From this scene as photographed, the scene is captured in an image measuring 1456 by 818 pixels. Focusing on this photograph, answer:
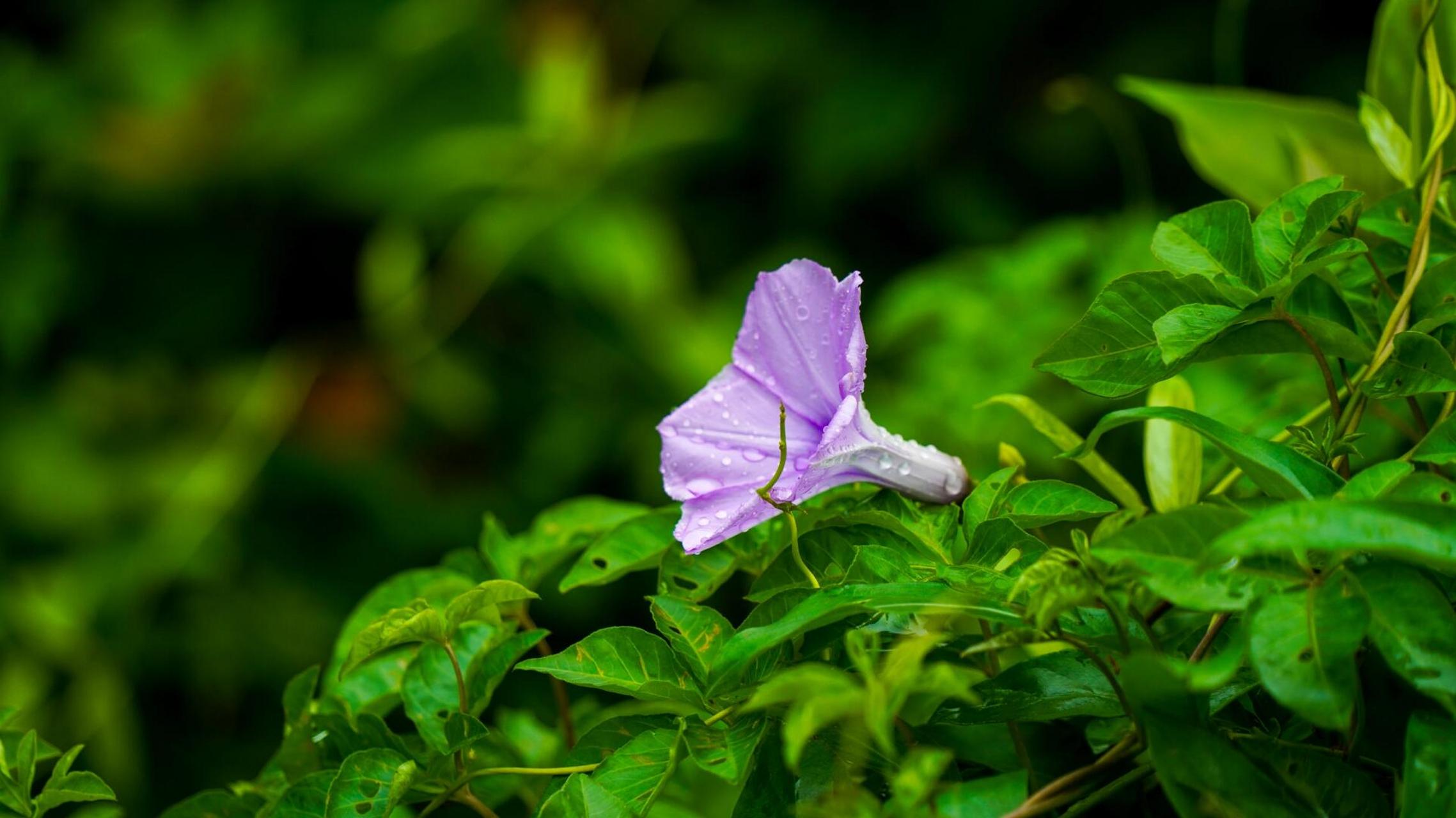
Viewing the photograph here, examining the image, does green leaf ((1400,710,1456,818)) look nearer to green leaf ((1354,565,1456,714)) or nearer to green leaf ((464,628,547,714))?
green leaf ((1354,565,1456,714))

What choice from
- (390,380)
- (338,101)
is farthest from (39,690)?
(338,101)

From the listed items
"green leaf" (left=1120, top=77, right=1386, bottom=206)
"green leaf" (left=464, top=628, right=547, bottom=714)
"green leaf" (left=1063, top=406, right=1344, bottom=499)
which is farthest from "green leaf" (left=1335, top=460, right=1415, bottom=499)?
"green leaf" (left=1120, top=77, right=1386, bottom=206)

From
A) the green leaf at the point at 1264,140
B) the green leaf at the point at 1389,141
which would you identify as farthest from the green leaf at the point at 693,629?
the green leaf at the point at 1264,140

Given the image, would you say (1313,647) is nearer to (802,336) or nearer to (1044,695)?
(1044,695)

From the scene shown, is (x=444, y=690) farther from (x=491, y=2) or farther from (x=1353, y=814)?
(x=491, y=2)

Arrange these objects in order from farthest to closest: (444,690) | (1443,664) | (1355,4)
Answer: (1355,4) → (444,690) → (1443,664)
